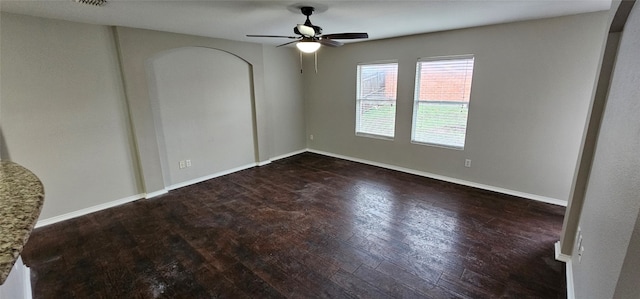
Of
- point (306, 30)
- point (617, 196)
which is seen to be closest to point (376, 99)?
point (306, 30)

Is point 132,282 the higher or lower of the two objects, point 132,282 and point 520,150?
the lower

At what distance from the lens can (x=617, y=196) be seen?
1.34 meters

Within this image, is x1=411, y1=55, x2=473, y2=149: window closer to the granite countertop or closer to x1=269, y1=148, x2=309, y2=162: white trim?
x1=269, y1=148, x2=309, y2=162: white trim

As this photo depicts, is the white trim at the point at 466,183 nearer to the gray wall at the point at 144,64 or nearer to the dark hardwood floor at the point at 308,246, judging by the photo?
the dark hardwood floor at the point at 308,246

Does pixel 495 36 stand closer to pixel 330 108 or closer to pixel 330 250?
pixel 330 108

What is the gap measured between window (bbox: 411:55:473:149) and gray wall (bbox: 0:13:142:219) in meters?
4.42

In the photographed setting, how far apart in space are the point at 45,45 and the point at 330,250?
3.81m

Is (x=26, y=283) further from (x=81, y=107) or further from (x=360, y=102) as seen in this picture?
(x=360, y=102)

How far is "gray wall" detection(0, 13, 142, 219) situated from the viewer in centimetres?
286

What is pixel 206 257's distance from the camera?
2.54 meters

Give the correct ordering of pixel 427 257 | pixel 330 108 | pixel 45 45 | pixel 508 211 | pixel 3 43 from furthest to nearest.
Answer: pixel 330 108 < pixel 508 211 < pixel 45 45 < pixel 3 43 < pixel 427 257

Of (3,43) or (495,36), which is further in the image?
(495,36)

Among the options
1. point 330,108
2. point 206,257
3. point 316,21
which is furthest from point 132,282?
point 330,108

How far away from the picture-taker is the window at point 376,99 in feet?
15.9
